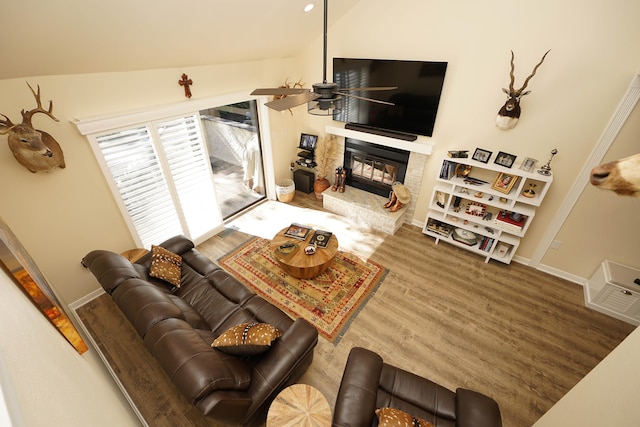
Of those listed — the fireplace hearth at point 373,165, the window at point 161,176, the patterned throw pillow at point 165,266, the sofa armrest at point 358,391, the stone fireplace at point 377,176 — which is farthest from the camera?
the fireplace hearth at point 373,165

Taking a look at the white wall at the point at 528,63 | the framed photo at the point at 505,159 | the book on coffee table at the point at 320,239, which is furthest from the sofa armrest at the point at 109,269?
the framed photo at the point at 505,159

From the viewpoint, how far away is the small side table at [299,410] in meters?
1.87

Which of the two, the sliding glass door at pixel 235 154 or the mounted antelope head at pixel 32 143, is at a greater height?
the mounted antelope head at pixel 32 143

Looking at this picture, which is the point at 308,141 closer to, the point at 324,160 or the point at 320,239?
the point at 324,160

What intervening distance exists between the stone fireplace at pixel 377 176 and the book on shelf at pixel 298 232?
3.90ft

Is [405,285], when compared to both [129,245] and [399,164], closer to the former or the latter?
[399,164]

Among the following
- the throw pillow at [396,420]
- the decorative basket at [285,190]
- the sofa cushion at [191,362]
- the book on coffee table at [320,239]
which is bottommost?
the decorative basket at [285,190]

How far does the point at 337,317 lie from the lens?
3.14 m

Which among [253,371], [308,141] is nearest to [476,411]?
[253,371]

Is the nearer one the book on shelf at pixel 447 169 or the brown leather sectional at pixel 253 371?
the brown leather sectional at pixel 253 371

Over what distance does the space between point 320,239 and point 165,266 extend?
5.92 feet

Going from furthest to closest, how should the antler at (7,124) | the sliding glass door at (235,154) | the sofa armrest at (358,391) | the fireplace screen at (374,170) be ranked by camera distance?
the sliding glass door at (235,154) → the fireplace screen at (374,170) → the antler at (7,124) → the sofa armrest at (358,391)

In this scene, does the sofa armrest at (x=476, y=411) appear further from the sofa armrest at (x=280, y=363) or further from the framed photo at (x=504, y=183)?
the framed photo at (x=504, y=183)

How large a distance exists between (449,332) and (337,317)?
4.00 ft
